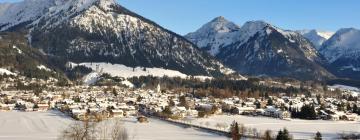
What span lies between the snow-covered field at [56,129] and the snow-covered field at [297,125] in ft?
41.9

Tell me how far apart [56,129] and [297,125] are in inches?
2163

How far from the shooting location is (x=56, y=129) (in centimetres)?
11944

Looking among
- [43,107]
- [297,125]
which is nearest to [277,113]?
[297,125]

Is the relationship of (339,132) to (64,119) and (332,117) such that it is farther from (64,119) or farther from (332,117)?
(64,119)

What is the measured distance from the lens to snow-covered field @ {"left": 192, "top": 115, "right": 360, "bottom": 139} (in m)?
126

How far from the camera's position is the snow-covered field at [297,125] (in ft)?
414

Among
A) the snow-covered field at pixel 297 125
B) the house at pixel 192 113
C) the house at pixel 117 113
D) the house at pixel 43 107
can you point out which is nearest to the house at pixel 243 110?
the snow-covered field at pixel 297 125

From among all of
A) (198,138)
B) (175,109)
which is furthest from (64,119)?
(198,138)

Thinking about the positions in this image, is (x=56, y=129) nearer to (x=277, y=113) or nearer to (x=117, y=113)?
(x=117, y=113)

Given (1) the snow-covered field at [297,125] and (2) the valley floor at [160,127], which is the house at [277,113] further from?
(2) the valley floor at [160,127]

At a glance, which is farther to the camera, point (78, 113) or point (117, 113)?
point (117, 113)

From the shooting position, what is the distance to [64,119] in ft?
477

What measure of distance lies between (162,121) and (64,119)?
2264 centimetres

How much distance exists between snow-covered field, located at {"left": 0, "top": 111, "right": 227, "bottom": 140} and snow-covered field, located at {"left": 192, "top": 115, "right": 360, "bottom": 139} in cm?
1277
